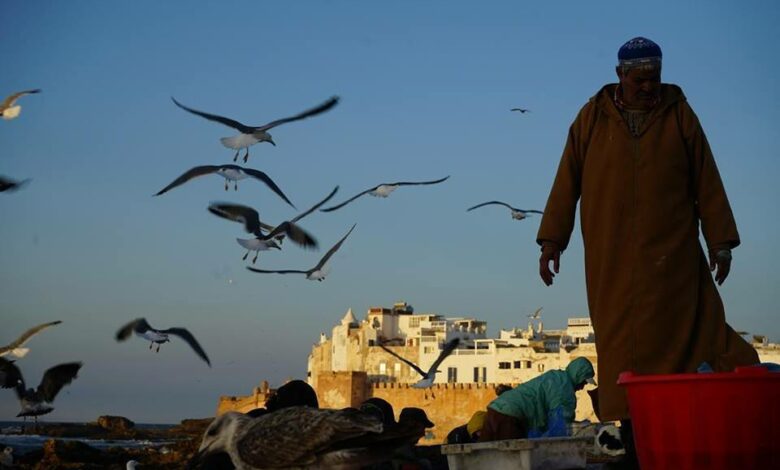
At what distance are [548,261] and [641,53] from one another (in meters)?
0.96

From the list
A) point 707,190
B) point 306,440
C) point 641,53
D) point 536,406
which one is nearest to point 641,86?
point 641,53

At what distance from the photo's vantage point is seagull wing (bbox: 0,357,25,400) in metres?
14.0

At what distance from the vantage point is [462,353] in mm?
57406

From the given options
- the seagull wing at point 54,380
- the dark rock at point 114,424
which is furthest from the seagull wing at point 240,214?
the dark rock at point 114,424

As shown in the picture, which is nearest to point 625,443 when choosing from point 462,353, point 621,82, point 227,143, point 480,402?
point 621,82

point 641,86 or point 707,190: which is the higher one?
point 641,86

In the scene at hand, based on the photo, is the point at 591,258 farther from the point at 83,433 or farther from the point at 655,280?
the point at 83,433

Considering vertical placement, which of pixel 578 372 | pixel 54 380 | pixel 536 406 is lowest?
pixel 536 406

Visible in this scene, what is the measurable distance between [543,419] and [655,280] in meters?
1.61

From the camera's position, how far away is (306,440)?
4977 mm

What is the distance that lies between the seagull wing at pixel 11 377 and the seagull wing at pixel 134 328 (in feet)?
5.06

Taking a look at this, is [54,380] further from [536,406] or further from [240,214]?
[536,406]

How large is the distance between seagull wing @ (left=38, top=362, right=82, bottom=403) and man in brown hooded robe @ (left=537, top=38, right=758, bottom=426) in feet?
33.4

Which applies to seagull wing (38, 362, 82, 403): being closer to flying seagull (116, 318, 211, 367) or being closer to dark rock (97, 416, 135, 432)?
flying seagull (116, 318, 211, 367)
